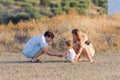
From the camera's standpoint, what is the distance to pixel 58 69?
51.2 feet

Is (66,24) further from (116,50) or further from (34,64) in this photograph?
(34,64)

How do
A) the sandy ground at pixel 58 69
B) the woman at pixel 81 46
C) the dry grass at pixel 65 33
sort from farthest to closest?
1. the dry grass at pixel 65 33
2. the woman at pixel 81 46
3. the sandy ground at pixel 58 69

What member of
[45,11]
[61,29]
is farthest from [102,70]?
[45,11]

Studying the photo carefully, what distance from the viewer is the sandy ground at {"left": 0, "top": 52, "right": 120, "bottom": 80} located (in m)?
14.1

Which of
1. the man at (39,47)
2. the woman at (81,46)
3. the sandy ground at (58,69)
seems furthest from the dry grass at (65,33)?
the man at (39,47)

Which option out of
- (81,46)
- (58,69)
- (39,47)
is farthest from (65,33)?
(58,69)

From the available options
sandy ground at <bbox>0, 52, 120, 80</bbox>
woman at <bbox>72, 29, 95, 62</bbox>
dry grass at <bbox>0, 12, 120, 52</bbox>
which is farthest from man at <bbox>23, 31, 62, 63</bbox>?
dry grass at <bbox>0, 12, 120, 52</bbox>

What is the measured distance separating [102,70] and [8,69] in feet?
8.93

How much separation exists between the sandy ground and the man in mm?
298

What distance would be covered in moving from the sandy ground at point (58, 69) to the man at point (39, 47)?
298mm

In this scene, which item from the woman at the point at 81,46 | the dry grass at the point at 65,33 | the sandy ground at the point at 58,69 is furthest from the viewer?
the dry grass at the point at 65,33

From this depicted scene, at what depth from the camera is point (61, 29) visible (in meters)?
→ 23.6

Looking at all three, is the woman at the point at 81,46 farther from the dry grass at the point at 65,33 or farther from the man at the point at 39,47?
the dry grass at the point at 65,33

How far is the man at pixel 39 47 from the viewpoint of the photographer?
16719mm
